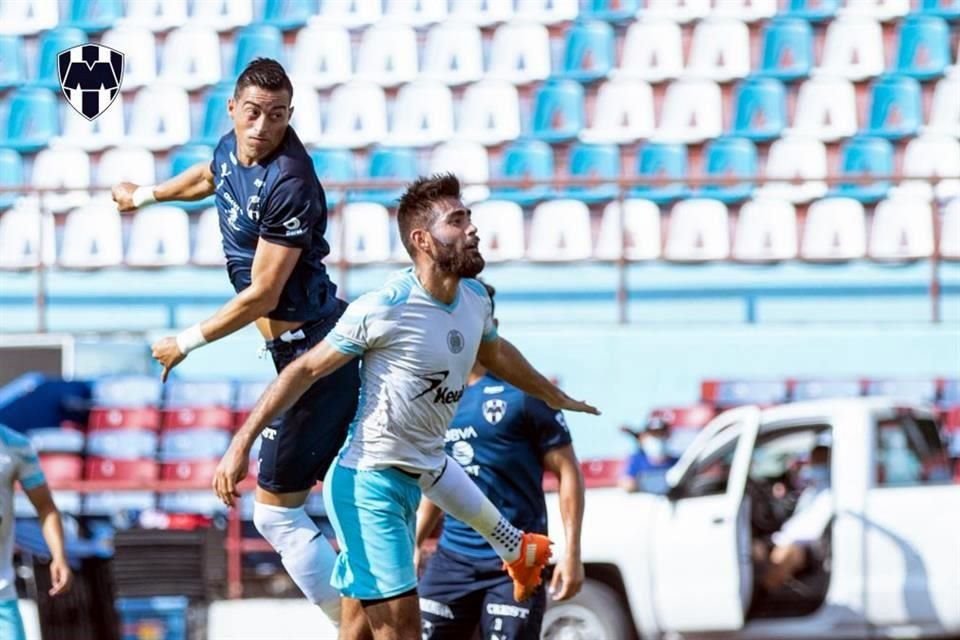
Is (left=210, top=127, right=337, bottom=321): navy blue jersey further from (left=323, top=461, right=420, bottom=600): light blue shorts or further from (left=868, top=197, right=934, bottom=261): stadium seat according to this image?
(left=868, top=197, right=934, bottom=261): stadium seat

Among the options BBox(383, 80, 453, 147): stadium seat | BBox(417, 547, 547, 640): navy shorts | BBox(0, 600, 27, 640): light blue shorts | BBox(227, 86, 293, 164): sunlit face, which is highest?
BBox(383, 80, 453, 147): stadium seat

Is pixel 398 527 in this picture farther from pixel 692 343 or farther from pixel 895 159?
pixel 895 159

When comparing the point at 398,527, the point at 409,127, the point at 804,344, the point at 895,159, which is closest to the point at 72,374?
the point at 409,127

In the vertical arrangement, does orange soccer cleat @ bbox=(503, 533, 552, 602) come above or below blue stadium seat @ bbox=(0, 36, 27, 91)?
below

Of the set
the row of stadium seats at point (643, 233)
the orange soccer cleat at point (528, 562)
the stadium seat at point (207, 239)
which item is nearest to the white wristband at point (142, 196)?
the orange soccer cleat at point (528, 562)

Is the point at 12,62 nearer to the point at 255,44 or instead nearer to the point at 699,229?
the point at 255,44

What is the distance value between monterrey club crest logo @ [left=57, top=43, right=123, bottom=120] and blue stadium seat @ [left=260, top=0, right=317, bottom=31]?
386 cm

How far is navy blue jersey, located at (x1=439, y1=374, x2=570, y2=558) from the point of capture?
325 inches

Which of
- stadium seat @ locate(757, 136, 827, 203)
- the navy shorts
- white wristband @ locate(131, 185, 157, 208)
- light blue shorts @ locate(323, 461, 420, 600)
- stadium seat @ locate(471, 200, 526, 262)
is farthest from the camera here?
stadium seat @ locate(757, 136, 827, 203)

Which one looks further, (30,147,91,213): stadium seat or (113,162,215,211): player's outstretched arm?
(30,147,91,213): stadium seat

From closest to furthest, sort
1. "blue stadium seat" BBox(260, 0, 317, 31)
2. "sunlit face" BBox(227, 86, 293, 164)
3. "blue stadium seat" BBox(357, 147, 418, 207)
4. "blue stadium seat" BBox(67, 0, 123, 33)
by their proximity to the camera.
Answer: "sunlit face" BBox(227, 86, 293, 164), "blue stadium seat" BBox(357, 147, 418, 207), "blue stadium seat" BBox(260, 0, 317, 31), "blue stadium seat" BBox(67, 0, 123, 33)

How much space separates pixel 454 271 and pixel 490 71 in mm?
12512

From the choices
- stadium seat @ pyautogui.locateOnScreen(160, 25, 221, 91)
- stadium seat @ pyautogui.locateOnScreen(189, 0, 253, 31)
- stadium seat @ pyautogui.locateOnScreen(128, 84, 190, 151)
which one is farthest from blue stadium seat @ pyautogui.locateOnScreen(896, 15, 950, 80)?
stadium seat @ pyautogui.locateOnScreen(128, 84, 190, 151)

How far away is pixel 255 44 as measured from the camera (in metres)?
19.0
